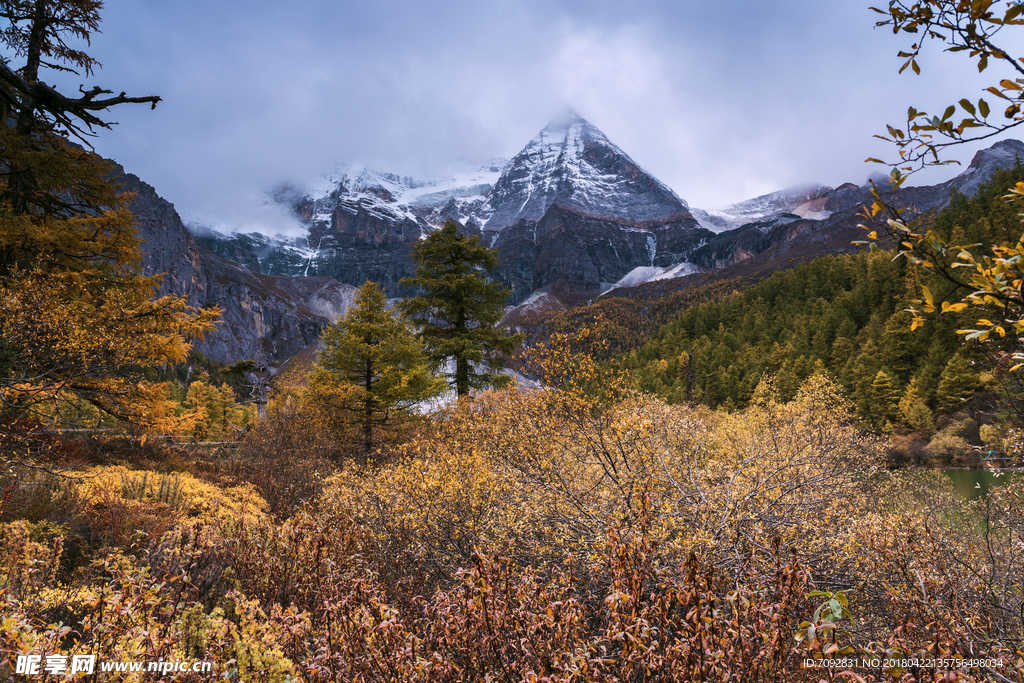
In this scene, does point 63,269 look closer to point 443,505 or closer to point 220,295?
point 443,505

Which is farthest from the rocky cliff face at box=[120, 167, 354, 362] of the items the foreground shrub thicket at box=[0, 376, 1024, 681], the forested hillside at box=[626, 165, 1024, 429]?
the foreground shrub thicket at box=[0, 376, 1024, 681]

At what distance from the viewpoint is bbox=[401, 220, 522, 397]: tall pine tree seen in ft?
51.7

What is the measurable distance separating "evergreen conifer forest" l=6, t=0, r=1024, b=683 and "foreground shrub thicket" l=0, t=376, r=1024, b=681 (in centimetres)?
4

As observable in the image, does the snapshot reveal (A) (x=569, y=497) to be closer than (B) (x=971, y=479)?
Yes

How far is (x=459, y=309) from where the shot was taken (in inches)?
642

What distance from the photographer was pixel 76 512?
636cm

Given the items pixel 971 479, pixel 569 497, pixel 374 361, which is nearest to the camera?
pixel 569 497

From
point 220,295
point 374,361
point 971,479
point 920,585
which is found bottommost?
point 971,479

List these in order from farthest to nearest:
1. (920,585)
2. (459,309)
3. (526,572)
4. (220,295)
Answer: (220,295), (459,309), (526,572), (920,585)

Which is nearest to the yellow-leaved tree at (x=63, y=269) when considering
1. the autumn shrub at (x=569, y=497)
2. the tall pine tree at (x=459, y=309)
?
the autumn shrub at (x=569, y=497)

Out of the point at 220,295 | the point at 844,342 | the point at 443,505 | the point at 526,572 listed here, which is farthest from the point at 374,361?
the point at 220,295

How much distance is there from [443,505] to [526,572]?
8.42 feet

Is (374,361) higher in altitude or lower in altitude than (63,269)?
lower

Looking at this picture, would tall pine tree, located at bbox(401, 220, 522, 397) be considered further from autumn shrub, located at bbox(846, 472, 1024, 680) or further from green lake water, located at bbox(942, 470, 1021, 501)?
green lake water, located at bbox(942, 470, 1021, 501)
